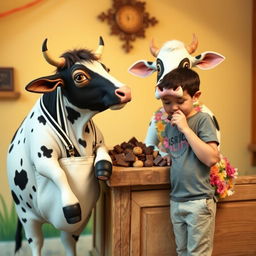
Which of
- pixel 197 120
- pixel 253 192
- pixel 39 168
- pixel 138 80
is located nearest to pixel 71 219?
pixel 39 168

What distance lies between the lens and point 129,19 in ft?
6.59

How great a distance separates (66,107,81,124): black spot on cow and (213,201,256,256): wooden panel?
56 centimetres

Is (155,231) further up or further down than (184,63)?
further down

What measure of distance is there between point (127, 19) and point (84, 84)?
1.15 meters

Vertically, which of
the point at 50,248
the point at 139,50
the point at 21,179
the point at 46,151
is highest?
the point at 139,50

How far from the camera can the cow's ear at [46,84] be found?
97cm

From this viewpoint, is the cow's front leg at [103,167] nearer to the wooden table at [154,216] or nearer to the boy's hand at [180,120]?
Answer: the wooden table at [154,216]

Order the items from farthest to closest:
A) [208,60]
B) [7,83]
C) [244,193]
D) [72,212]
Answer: [7,83] < [208,60] < [244,193] < [72,212]

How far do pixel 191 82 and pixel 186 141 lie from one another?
180 mm

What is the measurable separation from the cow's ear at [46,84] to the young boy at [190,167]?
12.2 inches

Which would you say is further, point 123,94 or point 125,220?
point 125,220

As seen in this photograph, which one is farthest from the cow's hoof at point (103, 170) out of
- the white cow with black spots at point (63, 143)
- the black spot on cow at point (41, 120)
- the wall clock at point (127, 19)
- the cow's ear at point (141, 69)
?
the wall clock at point (127, 19)

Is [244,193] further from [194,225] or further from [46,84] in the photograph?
[46,84]

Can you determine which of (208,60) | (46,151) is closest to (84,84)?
(46,151)
